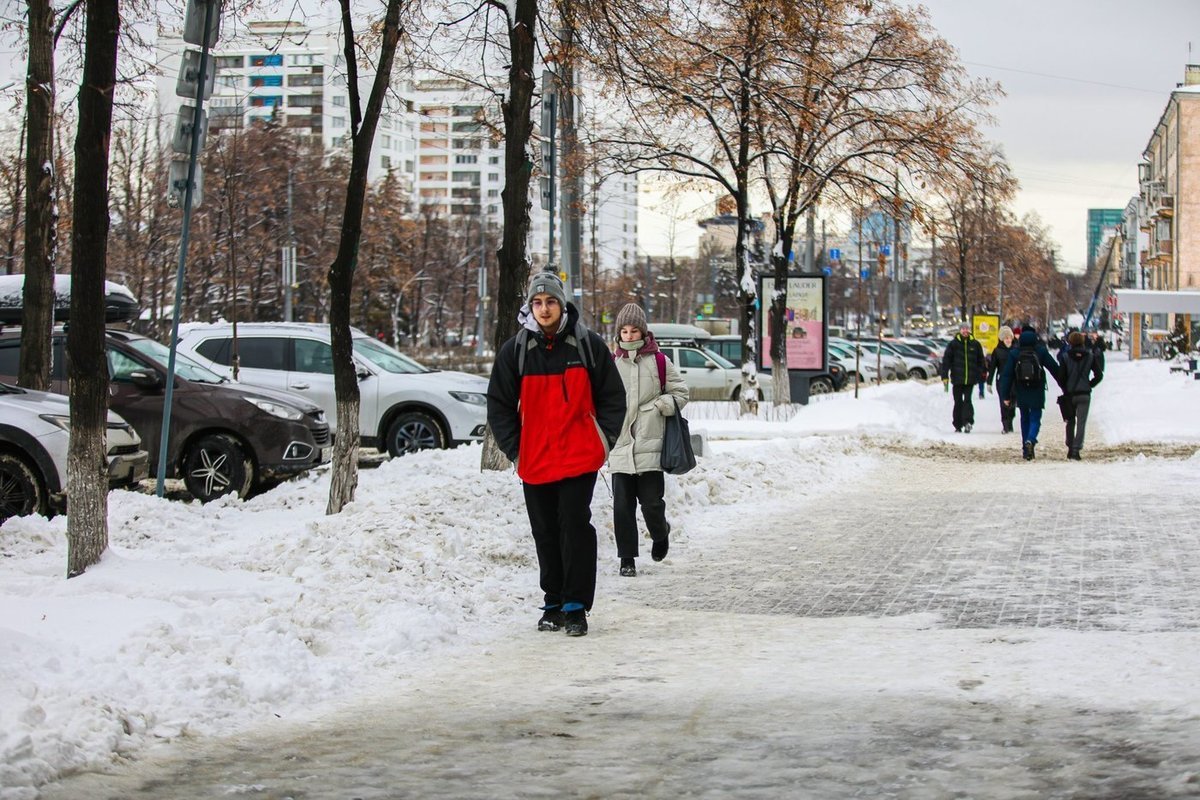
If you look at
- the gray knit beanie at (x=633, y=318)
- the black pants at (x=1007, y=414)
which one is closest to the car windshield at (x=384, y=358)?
the gray knit beanie at (x=633, y=318)

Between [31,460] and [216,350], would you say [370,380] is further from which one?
[31,460]

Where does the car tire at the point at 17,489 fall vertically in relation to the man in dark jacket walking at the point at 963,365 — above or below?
below

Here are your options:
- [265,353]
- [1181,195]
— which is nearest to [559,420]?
[265,353]

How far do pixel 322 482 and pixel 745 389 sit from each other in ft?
52.5

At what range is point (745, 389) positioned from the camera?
2978 centimetres

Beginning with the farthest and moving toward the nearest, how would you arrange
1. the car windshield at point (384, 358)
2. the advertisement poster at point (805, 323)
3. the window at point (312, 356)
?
the advertisement poster at point (805, 323) → the window at point (312, 356) → the car windshield at point (384, 358)

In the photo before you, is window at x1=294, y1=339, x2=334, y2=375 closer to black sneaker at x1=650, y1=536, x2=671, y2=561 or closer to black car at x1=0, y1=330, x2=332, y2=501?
black car at x1=0, y1=330, x2=332, y2=501

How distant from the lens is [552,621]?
26.1 feet

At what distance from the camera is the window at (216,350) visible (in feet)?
63.1

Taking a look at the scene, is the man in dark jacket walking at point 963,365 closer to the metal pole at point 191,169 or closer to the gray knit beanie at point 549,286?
the metal pole at point 191,169

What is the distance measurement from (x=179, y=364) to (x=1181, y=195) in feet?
274

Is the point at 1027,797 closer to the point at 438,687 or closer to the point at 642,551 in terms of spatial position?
the point at 438,687

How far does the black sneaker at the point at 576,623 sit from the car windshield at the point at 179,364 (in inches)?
328

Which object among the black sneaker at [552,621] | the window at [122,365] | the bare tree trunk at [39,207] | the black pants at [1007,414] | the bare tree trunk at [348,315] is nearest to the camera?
the black sneaker at [552,621]
